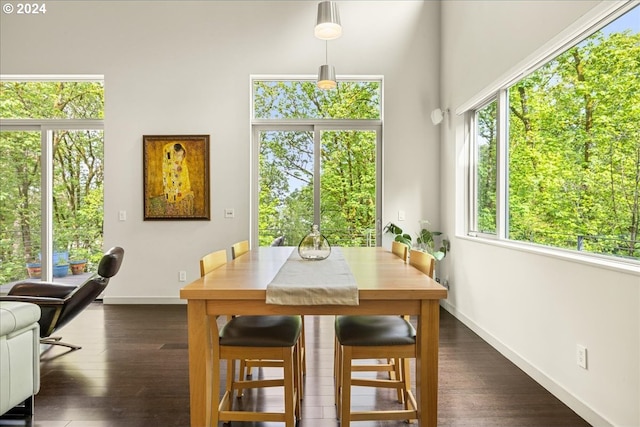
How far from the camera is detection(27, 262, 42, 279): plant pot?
470 centimetres

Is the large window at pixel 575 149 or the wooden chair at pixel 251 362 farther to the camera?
the wooden chair at pixel 251 362

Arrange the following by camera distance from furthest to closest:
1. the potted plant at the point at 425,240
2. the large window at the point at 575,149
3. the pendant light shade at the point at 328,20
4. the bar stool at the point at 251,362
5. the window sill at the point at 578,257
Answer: the potted plant at the point at 425,240 → the pendant light shade at the point at 328,20 → the bar stool at the point at 251,362 → the large window at the point at 575,149 → the window sill at the point at 578,257

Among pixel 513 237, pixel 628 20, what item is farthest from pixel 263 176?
pixel 628 20

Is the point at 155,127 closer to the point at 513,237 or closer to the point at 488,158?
the point at 488,158

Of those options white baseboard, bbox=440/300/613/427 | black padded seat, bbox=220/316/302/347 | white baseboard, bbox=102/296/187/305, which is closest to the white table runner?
black padded seat, bbox=220/316/302/347

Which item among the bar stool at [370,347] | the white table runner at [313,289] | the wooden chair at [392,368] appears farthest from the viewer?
the wooden chair at [392,368]

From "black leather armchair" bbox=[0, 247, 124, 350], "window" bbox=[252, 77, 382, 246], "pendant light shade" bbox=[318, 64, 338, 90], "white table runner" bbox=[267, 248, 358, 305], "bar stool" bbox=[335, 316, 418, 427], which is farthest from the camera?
"window" bbox=[252, 77, 382, 246]

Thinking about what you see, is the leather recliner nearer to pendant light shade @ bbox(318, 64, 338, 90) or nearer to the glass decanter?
the glass decanter

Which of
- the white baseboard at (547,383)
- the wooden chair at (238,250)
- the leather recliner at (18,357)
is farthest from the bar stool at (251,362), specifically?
the white baseboard at (547,383)

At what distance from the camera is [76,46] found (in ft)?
14.7

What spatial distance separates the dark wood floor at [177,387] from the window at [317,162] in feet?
4.95

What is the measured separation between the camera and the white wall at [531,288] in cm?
182

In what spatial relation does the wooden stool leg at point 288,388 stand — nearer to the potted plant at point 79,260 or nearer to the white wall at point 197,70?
the white wall at point 197,70

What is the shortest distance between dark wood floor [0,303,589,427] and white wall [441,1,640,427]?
6.9 inches
